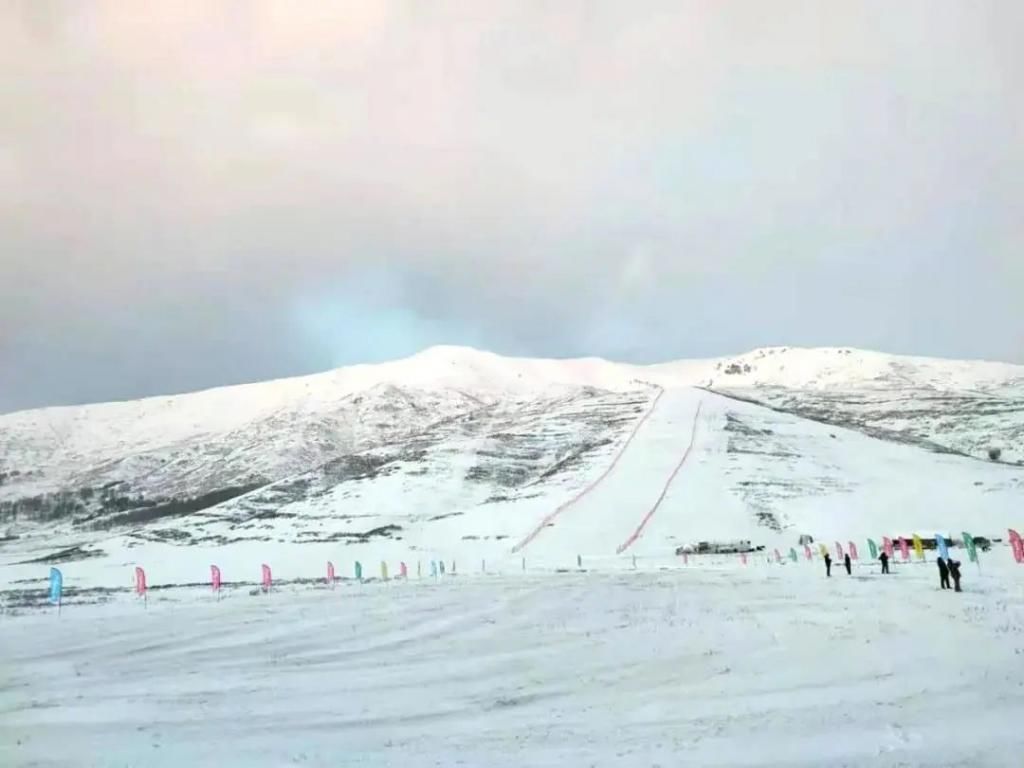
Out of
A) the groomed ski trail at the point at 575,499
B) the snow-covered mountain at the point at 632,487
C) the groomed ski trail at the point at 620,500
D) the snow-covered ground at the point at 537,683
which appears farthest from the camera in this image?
the snow-covered mountain at the point at 632,487

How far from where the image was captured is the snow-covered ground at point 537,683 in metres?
13.3

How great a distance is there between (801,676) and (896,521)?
244 ft

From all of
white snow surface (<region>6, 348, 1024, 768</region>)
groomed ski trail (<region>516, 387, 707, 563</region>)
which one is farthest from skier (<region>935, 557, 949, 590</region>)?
groomed ski trail (<region>516, 387, 707, 563</region>)

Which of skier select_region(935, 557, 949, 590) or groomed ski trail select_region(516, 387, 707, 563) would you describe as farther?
groomed ski trail select_region(516, 387, 707, 563)

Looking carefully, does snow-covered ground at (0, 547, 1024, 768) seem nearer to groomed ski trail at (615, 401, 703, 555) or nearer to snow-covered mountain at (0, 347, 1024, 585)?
groomed ski trail at (615, 401, 703, 555)

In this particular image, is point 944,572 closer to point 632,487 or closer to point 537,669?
point 537,669

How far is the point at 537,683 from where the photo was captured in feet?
61.3

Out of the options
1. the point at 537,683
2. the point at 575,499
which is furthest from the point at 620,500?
the point at 537,683

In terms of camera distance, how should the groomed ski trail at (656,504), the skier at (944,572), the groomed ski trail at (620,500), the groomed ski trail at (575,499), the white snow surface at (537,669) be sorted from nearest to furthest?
the white snow surface at (537,669) < the skier at (944,572) < the groomed ski trail at (656,504) < the groomed ski trail at (620,500) < the groomed ski trail at (575,499)

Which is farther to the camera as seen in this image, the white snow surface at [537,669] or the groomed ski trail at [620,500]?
the groomed ski trail at [620,500]

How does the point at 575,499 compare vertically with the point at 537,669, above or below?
above

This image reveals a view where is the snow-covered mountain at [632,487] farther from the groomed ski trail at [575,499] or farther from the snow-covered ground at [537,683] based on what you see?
the snow-covered ground at [537,683]

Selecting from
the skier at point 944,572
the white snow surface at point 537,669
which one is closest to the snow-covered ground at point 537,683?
the white snow surface at point 537,669

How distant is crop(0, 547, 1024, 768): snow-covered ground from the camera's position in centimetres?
1333
